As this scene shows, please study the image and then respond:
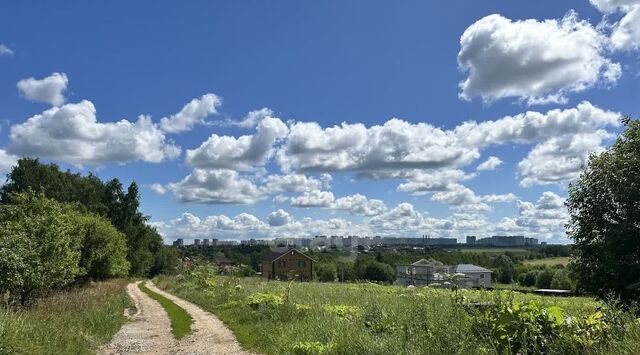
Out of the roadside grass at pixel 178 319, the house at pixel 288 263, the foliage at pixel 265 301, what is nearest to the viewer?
the roadside grass at pixel 178 319

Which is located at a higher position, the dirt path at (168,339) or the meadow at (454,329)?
the meadow at (454,329)

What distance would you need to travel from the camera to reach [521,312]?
8.26 meters

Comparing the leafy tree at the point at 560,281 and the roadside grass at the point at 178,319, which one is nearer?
the roadside grass at the point at 178,319

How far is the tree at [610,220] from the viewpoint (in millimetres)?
16828

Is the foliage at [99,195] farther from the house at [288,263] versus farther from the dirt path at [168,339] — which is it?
the dirt path at [168,339]

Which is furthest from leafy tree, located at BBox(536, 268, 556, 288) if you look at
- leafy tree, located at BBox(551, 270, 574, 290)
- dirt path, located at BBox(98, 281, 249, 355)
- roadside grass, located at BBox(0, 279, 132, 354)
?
roadside grass, located at BBox(0, 279, 132, 354)

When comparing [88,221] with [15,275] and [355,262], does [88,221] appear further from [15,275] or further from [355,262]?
[355,262]

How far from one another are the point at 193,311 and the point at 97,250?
20.7 m

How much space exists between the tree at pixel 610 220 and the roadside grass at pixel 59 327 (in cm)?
1535

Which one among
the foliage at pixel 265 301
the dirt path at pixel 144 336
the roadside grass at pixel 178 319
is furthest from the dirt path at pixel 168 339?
the foliage at pixel 265 301

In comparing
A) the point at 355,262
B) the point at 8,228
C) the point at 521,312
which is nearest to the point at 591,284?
the point at 521,312

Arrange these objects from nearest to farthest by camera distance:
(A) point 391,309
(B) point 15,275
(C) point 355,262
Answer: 1. (A) point 391,309
2. (B) point 15,275
3. (C) point 355,262

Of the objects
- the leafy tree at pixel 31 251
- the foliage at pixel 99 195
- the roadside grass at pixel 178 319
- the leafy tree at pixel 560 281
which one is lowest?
the leafy tree at pixel 560 281

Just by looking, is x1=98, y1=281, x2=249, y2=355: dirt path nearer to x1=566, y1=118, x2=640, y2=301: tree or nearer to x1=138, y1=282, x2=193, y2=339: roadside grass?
x1=138, y1=282, x2=193, y2=339: roadside grass
